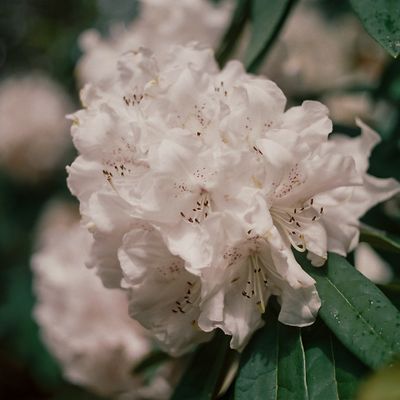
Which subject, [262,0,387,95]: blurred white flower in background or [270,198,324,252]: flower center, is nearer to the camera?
[270,198,324,252]: flower center

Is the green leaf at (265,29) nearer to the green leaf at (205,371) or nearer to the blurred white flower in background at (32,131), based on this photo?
the green leaf at (205,371)

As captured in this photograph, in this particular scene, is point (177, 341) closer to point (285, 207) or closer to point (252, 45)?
point (285, 207)

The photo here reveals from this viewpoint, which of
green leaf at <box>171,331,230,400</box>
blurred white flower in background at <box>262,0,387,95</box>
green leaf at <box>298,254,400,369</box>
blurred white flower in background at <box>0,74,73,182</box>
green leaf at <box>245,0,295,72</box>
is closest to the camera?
green leaf at <box>298,254,400,369</box>

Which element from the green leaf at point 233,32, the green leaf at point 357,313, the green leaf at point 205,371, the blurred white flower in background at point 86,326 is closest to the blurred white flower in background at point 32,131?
the blurred white flower in background at point 86,326

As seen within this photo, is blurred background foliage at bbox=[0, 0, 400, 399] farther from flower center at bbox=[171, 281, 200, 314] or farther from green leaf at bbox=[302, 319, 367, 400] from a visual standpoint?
flower center at bbox=[171, 281, 200, 314]

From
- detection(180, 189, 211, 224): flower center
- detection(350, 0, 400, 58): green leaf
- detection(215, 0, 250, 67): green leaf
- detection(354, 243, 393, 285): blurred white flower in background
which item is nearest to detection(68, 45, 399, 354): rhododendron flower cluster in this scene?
detection(180, 189, 211, 224): flower center

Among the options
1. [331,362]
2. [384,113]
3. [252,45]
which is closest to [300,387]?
[331,362]
